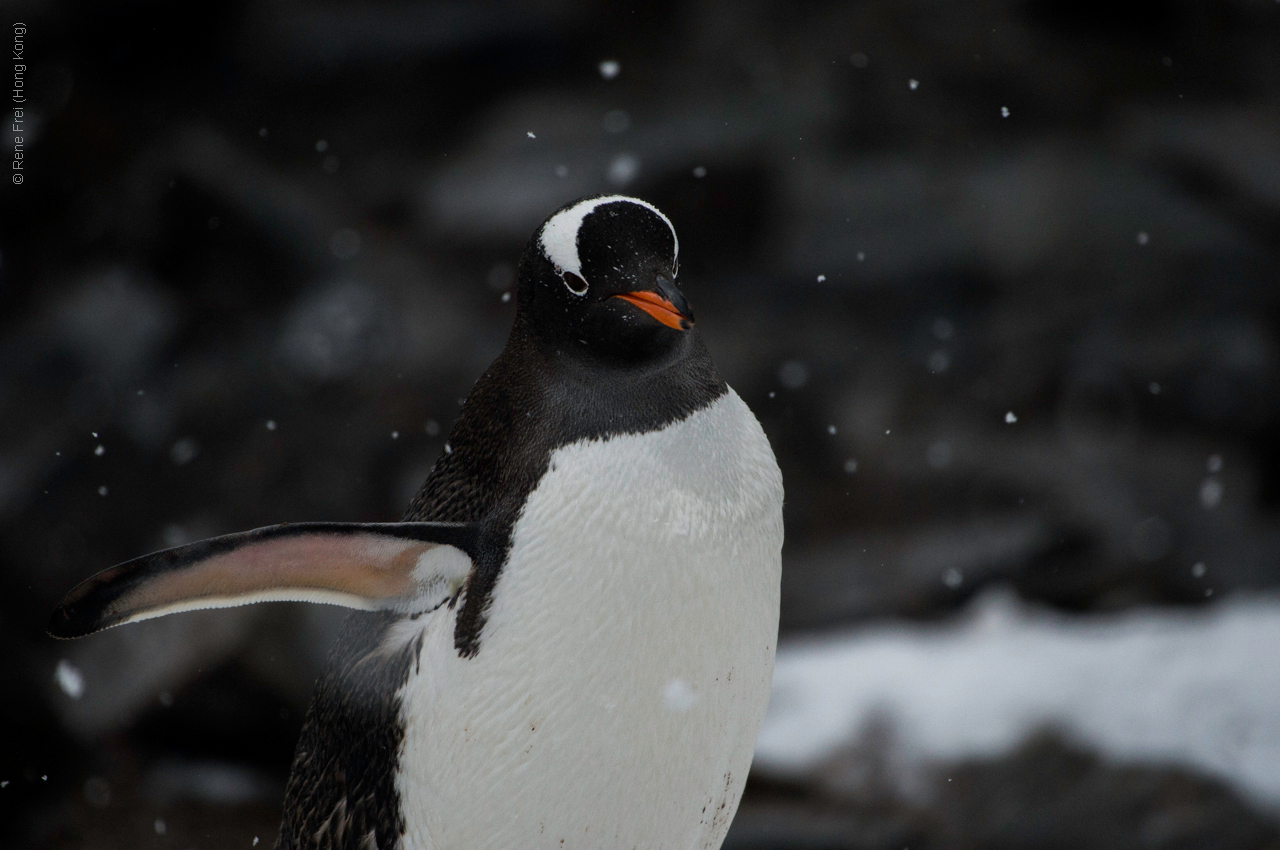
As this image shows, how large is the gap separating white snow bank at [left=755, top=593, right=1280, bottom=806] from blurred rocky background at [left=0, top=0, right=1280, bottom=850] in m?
0.04

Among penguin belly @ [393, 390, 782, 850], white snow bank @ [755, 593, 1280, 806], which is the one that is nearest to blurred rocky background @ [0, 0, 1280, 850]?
white snow bank @ [755, 593, 1280, 806]

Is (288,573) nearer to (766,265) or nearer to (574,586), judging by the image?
(574,586)

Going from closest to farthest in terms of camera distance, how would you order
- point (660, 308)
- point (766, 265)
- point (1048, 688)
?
point (660, 308) < point (1048, 688) < point (766, 265)

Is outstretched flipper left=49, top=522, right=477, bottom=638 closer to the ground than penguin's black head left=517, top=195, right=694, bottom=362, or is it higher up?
closer to the ground

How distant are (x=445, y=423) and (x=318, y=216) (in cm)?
55

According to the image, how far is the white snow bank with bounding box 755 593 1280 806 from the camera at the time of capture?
1792 millimetres

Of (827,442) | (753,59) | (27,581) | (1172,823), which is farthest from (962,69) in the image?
(27,581)

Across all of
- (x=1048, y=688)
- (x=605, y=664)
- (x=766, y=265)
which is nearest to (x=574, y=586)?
(x=605, y=664)

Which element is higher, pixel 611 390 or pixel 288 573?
pixel 611 390

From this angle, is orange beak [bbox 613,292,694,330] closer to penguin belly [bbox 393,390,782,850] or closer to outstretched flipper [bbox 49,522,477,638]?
penguin belly [bbox 393,390,782,850]

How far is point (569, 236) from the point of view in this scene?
0.76 m

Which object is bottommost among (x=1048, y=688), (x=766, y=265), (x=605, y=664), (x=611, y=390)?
(x=1048, y=688)

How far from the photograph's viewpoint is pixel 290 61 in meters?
2.27

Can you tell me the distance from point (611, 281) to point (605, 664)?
0.90ft
